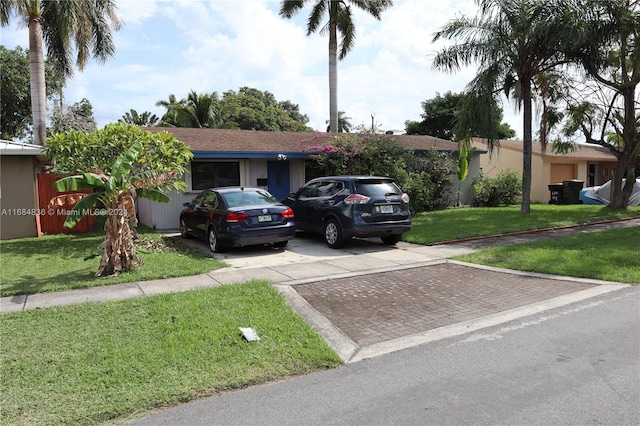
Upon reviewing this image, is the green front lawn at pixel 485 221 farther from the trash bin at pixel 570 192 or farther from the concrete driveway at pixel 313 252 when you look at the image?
the trash bin at pixel 570 192

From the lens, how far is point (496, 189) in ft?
69.9

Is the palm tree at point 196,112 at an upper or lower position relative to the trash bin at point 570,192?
upper

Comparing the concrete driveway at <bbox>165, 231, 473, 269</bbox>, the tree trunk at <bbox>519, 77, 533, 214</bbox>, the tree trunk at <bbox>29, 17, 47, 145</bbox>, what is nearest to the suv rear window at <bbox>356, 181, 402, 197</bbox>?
the concrete driveway at <bbox>165, 231, 473, 269</bbox>

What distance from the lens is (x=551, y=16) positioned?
49.2 feet

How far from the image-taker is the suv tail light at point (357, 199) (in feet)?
34.4

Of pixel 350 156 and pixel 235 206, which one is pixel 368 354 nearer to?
pixel 235 206

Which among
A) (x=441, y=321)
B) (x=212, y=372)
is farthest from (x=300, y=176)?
(x=212, y=372)

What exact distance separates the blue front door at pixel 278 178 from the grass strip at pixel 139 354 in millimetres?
11025

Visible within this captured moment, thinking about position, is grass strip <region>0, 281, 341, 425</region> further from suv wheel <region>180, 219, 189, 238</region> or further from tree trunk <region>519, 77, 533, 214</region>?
tree trunk <region>519, 77, 533, 214</region>

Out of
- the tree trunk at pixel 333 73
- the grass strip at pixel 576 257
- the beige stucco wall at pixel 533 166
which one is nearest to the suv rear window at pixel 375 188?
the grass strip at pixel 576 257

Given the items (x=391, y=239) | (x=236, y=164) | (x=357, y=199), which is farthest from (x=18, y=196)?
(x=391, y=239)

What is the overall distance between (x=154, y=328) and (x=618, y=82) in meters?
20.1

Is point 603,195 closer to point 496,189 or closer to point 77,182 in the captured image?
point 496,189

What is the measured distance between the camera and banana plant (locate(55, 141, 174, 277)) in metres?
7.64
